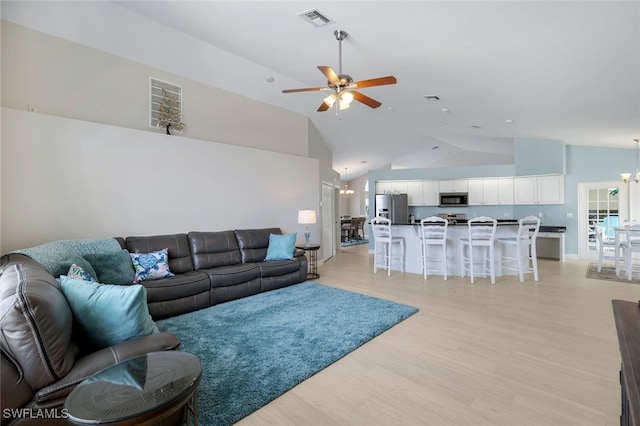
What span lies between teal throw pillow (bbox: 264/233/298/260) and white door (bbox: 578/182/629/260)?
7.03 m

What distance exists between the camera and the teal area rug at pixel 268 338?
2035 mm

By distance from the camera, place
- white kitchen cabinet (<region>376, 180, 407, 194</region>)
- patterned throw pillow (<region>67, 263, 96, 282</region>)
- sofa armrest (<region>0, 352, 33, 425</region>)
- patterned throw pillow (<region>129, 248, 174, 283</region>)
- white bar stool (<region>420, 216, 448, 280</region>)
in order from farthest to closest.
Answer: white kitchen cabinet (<region>376, 180, 407, 194</region>) → white bar stool (<region>420, 216, 448, 280</region>) → patterned throw pillow (<region>129, 248, 174, 283</region>) → patterned throw pillow (<region>67, 263, 96, 282</region>) → sofa armrest (<region>0, 352, 33, 425</region>)

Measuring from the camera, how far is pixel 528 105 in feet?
14.9

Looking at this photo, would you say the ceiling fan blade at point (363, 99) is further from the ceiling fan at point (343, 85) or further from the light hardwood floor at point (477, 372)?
the light hardwood floor at point (477, 372)

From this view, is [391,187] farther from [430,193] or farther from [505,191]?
[505,191]

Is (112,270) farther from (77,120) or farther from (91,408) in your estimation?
(91,408)

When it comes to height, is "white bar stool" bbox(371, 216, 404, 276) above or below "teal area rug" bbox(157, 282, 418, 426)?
above

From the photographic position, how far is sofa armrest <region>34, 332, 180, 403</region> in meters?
1.33

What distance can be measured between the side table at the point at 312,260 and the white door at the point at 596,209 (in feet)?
21.0

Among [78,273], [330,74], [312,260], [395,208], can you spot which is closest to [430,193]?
[395,208]

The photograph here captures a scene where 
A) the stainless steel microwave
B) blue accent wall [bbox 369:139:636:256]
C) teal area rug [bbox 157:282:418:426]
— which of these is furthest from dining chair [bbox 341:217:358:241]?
teal area rug [bbox 157:282:418:426]

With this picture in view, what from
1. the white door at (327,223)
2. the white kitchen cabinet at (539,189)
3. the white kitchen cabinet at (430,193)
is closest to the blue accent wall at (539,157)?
the white kitchen cabinet at (539,189)

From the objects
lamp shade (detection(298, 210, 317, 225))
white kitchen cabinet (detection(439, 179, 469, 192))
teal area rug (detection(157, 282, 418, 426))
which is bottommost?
teal area rug (detection(157, 282, 418, 426))

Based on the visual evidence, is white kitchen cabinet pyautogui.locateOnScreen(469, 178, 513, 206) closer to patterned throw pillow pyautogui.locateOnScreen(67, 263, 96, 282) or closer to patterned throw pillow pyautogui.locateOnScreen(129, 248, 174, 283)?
patterned throw pillow pyautogui.locateOnScreen(129, 248, 174, 283)
